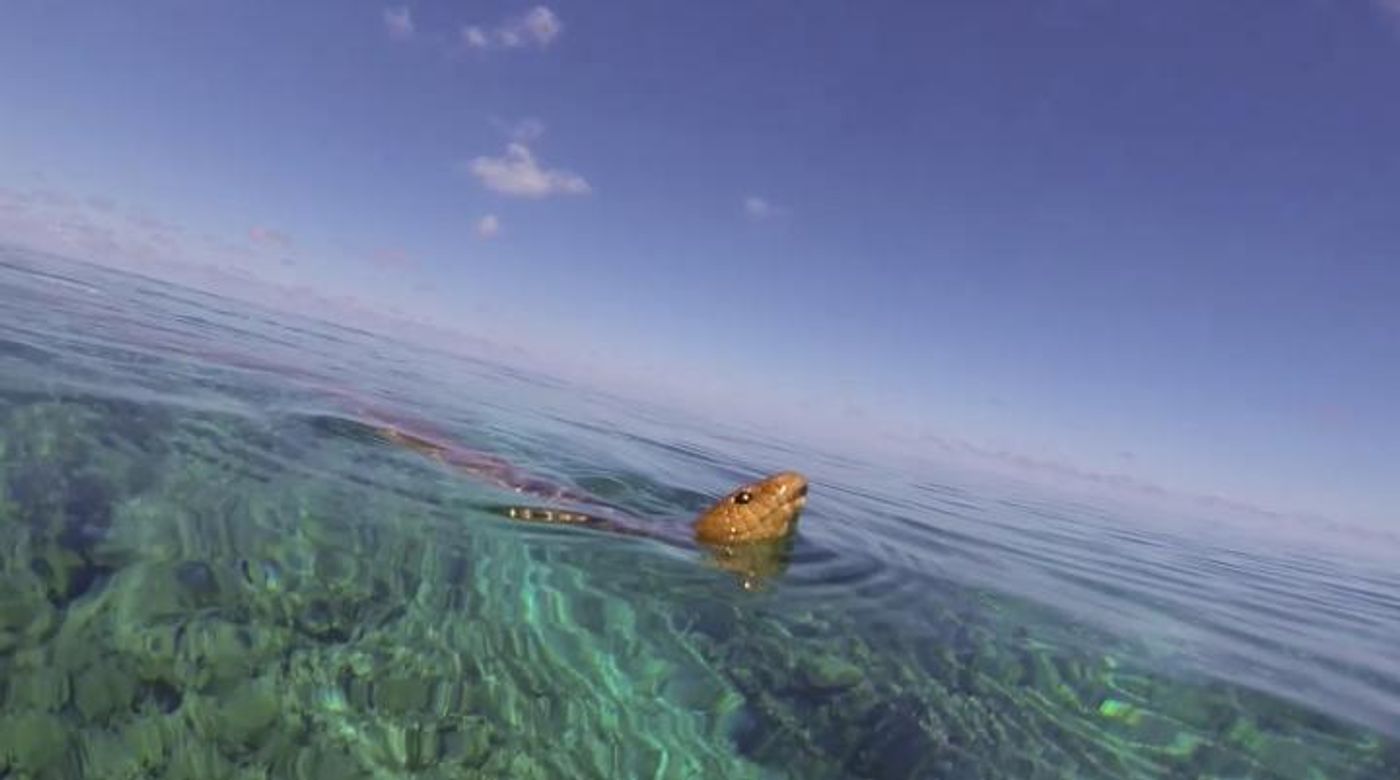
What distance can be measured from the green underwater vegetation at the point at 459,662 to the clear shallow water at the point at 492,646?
23 millimetres

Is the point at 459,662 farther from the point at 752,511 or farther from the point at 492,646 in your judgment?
the point at 752,511

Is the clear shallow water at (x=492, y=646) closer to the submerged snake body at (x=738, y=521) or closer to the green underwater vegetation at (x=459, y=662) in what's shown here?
the green underwater vegetation at (x=459, y=662)

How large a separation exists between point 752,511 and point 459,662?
4186 millimetres

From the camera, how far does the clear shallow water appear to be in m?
5.02

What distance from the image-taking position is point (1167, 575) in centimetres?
1675

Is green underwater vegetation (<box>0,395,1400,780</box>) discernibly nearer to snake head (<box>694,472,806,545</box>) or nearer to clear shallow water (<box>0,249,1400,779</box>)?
clear shallow water (<box>0,249,1400,779</box>)

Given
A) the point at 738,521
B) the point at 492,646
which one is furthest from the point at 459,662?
the point at 738,521

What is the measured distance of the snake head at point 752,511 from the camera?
30.0 feet

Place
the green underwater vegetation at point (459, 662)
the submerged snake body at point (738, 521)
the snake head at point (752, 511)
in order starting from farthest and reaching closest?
1. the snake head at point (752, 511)
2. the submerged snake body at point (738, 521)
3. the green underwater vegetation at point (459, 662)

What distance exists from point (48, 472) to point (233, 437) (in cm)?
262

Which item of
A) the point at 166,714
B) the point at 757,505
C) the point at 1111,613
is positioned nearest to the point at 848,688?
the point at 757,505

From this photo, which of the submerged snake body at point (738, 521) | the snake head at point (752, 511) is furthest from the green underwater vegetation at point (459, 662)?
the snake head at point (752, 511)

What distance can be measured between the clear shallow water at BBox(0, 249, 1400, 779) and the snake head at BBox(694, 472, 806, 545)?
618mm

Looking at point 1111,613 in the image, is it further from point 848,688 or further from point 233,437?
point 233,437
